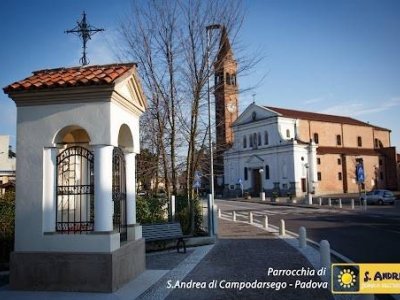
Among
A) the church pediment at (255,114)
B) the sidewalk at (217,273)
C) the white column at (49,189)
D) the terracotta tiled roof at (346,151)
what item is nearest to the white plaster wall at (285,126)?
the church pediment at (255,114)

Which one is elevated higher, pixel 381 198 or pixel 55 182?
pixel 55 182

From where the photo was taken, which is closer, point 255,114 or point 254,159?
point 254,159

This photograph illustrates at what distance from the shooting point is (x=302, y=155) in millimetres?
54281

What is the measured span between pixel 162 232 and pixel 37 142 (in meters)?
5.23

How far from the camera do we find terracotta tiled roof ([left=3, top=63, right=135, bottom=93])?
26.6 ft

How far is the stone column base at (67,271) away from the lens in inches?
307

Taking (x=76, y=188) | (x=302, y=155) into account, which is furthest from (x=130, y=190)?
(x=302, y=155)

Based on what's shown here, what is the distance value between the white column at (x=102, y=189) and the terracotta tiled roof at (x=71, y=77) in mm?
1370

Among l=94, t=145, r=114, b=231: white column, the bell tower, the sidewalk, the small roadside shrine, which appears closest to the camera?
the sidewalk

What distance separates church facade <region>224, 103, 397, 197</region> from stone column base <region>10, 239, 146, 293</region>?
4558 cm

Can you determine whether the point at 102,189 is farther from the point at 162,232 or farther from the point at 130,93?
the point at 162,232

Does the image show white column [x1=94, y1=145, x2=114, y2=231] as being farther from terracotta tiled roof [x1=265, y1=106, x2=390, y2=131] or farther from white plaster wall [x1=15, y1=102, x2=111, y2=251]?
terracotta tiled roof [x1=265, y1=106, x2=390, y2=131]

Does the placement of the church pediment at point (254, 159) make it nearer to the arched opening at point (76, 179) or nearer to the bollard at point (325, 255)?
Answer: the arched opening at point (76, 179)

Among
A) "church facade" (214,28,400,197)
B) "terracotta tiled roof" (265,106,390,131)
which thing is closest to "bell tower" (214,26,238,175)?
"church facade" (214,28,400,197)
